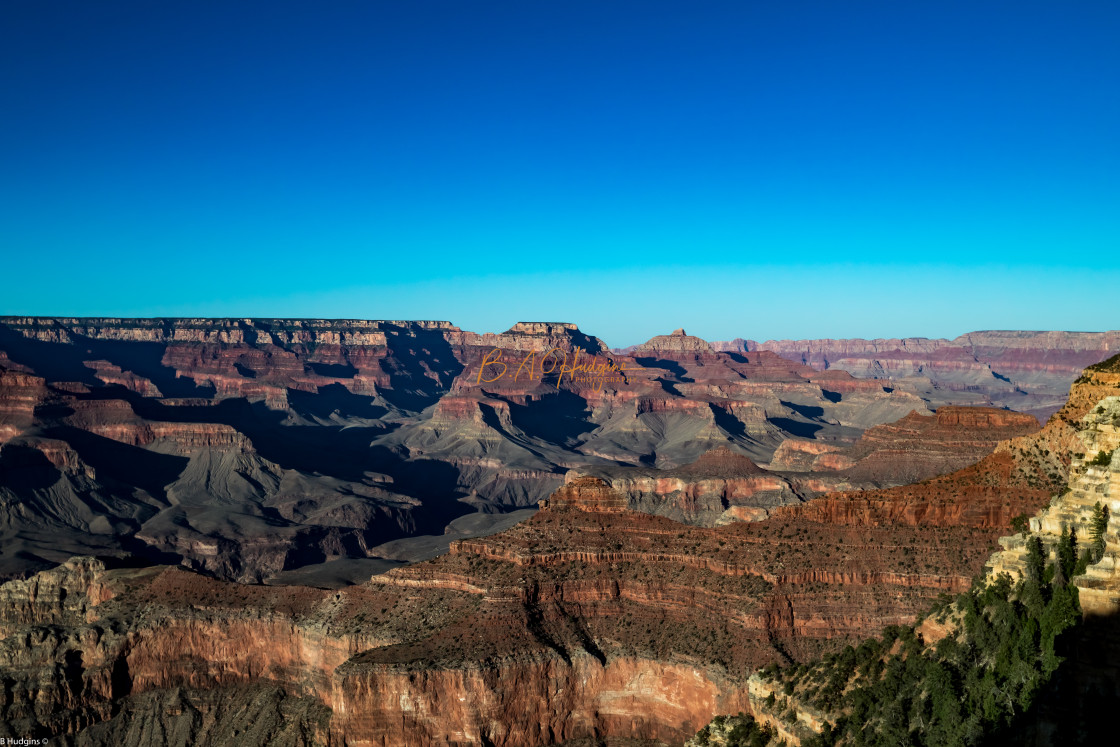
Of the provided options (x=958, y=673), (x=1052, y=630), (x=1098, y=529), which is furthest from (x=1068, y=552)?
(x=958, y=673)

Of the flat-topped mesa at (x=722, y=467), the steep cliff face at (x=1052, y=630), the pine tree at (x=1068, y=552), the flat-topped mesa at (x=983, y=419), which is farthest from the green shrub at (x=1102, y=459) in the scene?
the flat-topped mesa at (x=722, y=467)

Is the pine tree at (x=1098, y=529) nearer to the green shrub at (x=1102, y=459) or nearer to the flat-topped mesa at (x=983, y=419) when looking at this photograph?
the green shrub at (x=1102, y=459)

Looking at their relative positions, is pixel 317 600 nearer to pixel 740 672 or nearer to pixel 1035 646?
pixel 740 672

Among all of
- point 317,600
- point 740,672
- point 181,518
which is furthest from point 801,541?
point 181,518

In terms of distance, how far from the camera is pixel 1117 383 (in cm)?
5072

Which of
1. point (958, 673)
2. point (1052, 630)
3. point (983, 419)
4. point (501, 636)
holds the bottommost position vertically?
point (501, 636)

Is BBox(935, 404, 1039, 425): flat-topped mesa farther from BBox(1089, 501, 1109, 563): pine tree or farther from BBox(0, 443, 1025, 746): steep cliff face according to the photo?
BBox(1089, 501, 1109, 563): pine tree

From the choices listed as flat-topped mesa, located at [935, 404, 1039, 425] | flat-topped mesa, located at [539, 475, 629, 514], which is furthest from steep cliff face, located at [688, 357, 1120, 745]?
flat-topped mesa, located at [935, 404, 1039, 425]

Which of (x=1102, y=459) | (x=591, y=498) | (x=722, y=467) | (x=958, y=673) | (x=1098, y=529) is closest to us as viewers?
(x=1098, y=529)

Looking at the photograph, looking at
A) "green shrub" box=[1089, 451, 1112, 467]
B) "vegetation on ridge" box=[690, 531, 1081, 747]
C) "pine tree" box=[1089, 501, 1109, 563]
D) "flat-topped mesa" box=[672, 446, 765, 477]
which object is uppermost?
"green shrub" box=[1089, 451, 1112, 467]

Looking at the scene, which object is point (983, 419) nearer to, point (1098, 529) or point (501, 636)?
point (501, 636)

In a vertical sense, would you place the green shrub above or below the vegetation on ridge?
above

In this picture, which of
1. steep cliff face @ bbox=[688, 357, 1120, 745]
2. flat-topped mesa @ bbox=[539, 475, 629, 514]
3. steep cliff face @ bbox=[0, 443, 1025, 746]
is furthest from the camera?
flat-topped mesa @ bbox=[539, 475, 629, 514]

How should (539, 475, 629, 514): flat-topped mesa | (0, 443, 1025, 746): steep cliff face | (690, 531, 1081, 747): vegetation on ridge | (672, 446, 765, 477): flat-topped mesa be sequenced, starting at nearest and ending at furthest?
(690, 531, 1081, 747): vegetation on ridge, (0, 443, 1025, 746): steep cliff face, (539, 475, 629, 514): flat-topped mesa, (672, 446, 765, 477): flat-topped mesa
